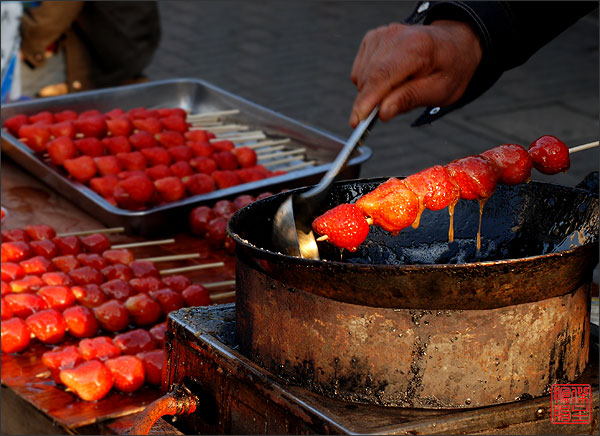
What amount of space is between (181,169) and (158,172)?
0.13m

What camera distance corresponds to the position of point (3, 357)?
9.15 feet

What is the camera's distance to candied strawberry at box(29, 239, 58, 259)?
333cm

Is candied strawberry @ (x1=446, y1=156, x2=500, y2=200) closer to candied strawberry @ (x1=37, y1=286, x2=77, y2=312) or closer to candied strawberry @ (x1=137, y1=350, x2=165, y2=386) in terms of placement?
candied strawberry @ (x1=137, y1=350, x2=165, y2=386)

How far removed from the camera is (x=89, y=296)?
304 cm

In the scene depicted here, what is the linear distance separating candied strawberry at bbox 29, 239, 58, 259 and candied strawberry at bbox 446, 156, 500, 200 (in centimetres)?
183

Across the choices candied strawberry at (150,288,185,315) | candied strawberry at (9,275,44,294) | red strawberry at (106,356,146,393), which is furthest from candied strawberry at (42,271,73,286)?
red strawberry at (106,356,146,393)

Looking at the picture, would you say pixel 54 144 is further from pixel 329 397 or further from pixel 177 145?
pixel 329 397

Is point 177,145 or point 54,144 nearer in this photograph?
point 54,144

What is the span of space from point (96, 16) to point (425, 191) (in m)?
4.70

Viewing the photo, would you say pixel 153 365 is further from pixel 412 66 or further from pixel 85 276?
pixel 412 66

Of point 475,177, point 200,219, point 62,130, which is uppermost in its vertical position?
point 475,177

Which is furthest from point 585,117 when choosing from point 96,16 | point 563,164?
point 563,164

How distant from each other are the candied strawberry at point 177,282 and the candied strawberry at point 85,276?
24 cm

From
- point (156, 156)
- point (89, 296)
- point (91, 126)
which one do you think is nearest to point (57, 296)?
point (89, 296)
